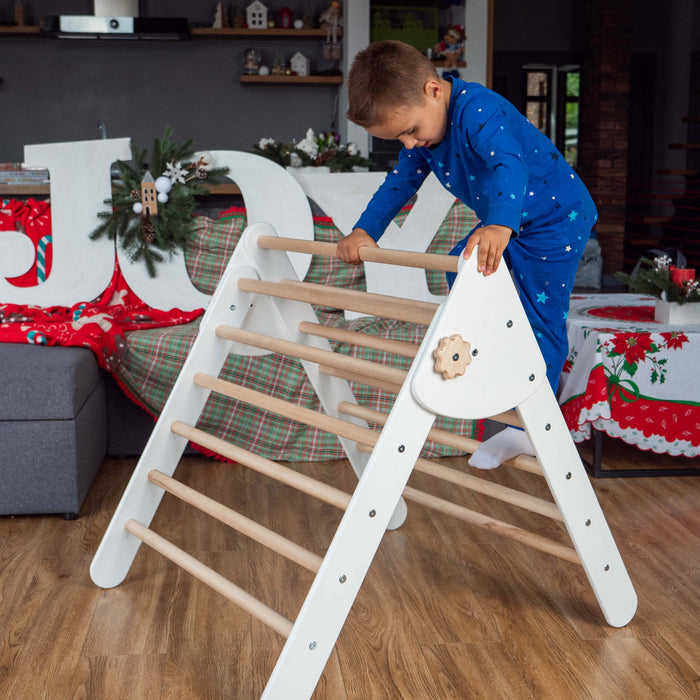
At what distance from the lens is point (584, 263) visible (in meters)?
6.91

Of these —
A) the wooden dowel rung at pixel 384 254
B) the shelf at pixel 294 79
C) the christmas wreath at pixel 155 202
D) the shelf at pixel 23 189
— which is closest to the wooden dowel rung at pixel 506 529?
the wooden dowel rung at pixel 384 254

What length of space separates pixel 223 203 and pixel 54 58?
3.93 metres

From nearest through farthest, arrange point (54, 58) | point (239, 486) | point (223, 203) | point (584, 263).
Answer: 1. point (239, 486)
2. point (223, 203)
3. point (54, 58)
4. point (584, 263)

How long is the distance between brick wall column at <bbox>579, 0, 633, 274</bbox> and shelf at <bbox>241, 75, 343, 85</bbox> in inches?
136

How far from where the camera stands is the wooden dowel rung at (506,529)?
175 cm

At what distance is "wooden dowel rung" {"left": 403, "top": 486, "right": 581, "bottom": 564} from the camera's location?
1.75 meters

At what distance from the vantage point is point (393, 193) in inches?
77.6

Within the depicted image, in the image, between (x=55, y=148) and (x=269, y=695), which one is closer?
(x=269, y=695)

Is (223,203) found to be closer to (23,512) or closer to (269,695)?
(23,512)

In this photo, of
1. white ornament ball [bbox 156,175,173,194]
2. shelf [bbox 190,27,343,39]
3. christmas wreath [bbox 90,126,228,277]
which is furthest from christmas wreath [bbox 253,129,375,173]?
shelf [bbox 190,27,343,39]

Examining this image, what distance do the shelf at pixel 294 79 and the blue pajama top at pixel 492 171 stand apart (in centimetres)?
431

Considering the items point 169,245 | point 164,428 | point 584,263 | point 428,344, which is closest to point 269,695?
point 428,344

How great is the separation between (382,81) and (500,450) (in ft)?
2.72

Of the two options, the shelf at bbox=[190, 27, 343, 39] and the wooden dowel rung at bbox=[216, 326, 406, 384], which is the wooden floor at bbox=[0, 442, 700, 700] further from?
the shelf at bbox=[190, 27, 343, 39]
